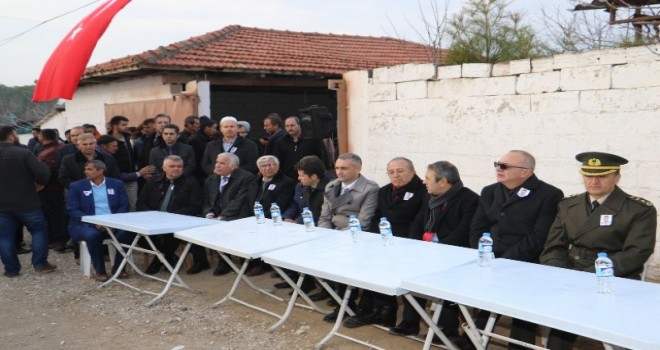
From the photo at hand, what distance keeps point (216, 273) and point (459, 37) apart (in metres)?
4.70

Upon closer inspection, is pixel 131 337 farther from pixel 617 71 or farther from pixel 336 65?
pixel 336 65

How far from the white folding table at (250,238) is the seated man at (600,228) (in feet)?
5.65

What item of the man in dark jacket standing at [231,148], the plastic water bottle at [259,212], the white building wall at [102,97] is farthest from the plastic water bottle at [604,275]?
the white building wall at [102,97]

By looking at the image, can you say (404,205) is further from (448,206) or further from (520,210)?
(520,210)

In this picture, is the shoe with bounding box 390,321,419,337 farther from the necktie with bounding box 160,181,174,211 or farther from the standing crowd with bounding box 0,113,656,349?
the necktie with bounding box 160,181,174,211

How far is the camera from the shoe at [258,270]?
5.91 m

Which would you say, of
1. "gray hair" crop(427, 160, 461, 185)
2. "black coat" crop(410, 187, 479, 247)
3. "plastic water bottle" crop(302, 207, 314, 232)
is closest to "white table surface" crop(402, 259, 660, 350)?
"black coat" crop(410, 187, 479, 247)

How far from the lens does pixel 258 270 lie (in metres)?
5.95

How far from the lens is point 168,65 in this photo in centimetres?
937

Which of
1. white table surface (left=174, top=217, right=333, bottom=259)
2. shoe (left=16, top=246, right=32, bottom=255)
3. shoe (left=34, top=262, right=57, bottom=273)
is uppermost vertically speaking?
white table surface (left=174, top=217, right=333, bottom=259)

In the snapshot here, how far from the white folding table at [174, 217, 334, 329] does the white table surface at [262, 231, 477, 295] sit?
0.19 metres

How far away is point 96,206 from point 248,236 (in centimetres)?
242

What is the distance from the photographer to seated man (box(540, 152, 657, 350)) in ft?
10.9

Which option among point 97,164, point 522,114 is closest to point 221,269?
point 97,164
